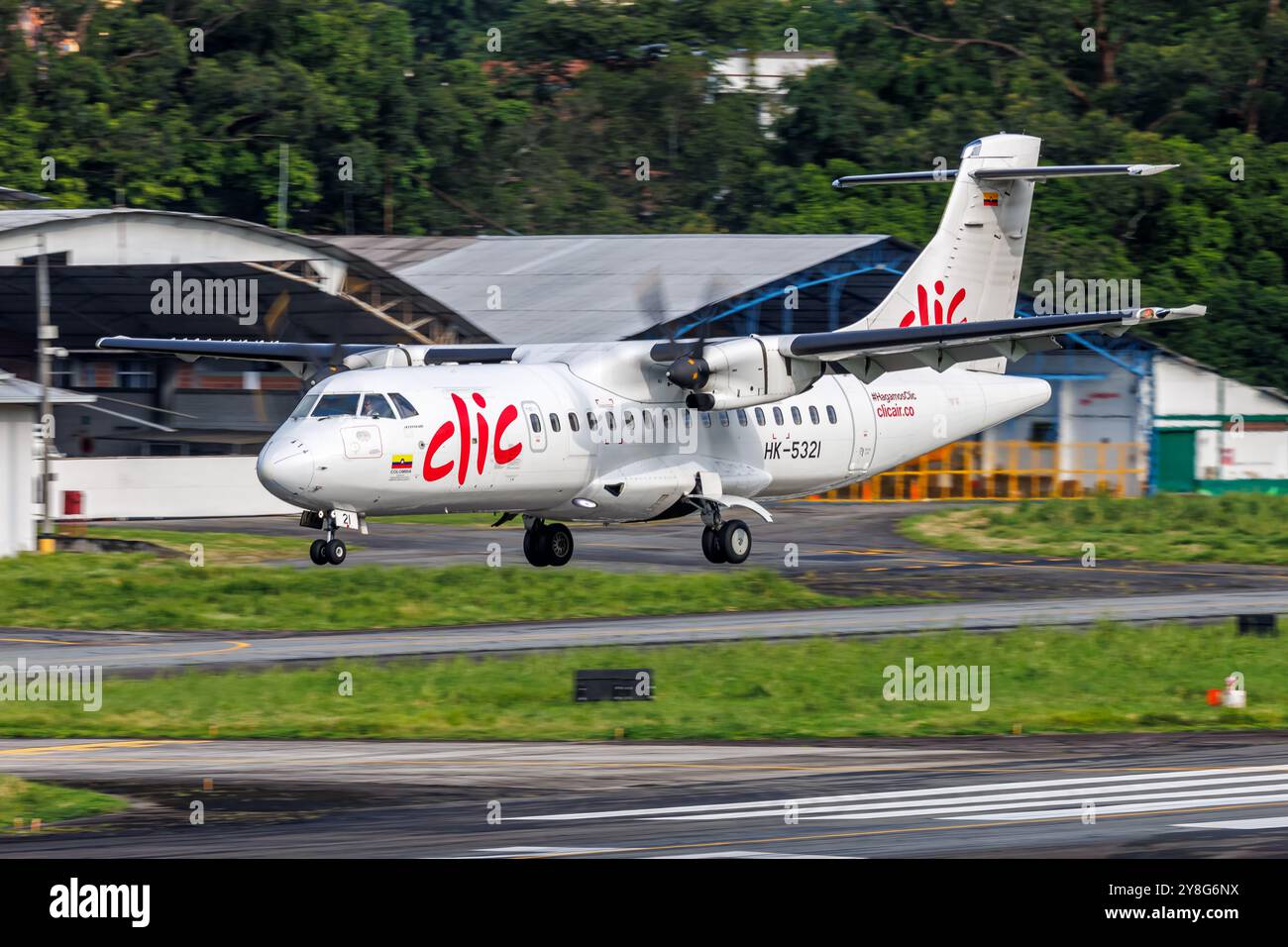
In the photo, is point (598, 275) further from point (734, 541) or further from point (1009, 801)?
point (1009, 801)

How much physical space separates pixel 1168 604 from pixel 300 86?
52.8 m

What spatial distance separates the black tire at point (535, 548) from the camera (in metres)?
35.7

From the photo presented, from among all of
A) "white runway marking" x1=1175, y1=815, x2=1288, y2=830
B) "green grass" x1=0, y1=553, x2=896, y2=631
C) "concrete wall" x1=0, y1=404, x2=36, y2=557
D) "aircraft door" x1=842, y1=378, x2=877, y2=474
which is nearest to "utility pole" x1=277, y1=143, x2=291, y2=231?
"concrete wall" x1=0, y1=404, x2=36, y2=557

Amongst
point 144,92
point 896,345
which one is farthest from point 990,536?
point 144,92

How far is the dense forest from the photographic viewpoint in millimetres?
73812

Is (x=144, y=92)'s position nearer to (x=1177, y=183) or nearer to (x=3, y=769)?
(x=1177, y=183)

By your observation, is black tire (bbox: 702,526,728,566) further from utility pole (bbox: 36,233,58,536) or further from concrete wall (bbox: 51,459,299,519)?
concrete wall (bbox: 51,459,299,519)

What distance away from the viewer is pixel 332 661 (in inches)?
1118

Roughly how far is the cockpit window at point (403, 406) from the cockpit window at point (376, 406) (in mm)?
156

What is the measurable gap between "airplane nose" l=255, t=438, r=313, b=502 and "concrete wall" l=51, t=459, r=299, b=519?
21.8 m

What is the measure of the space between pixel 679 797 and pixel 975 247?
2423 cm

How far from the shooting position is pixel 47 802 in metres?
17.2

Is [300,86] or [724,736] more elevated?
[300,86]

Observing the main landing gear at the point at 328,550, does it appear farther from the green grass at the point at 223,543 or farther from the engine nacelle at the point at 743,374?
the green grass at the point at 223,543
